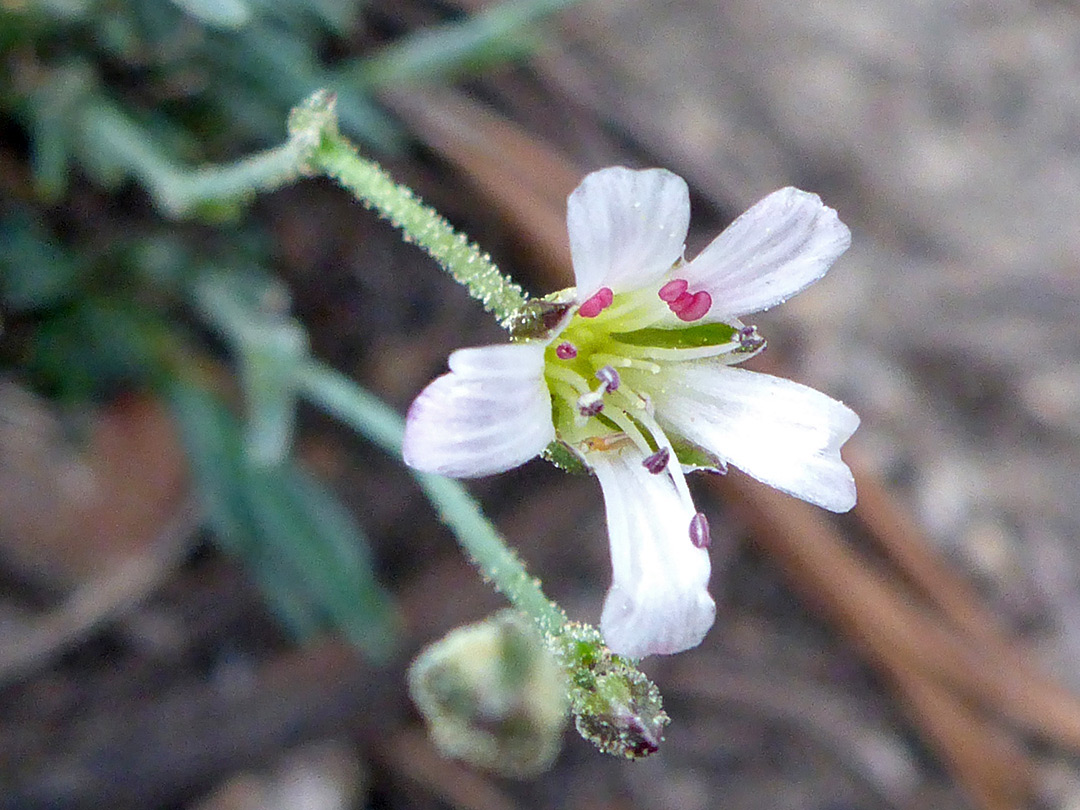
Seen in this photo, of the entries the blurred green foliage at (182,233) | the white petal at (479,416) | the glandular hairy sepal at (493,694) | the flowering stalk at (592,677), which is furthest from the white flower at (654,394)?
the blurred green foliage at (182,233)

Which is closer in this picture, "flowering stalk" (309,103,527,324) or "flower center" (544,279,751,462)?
"flowering stalk" (309,103,527,324)

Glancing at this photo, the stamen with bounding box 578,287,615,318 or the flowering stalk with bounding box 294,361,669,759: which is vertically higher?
the stamen with bounding box 578,287,615,318

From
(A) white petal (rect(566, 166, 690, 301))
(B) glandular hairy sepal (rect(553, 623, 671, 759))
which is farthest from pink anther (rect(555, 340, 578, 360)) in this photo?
(B) glandular hairy sepal (rect(553, 623, 671, 759))

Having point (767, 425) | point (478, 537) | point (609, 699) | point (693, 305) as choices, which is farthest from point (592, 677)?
point (693, 305)

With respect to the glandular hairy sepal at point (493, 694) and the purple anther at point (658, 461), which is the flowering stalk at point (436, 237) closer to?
the purple anther at point (658, 461)

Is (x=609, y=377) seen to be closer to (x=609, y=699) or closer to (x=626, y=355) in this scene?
(x=626, y=355)

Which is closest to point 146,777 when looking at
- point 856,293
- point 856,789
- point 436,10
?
point 856,789

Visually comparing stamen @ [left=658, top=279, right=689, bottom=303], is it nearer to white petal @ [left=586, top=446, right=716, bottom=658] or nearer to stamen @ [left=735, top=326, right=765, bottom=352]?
stamen @ [left=735, top=326, right=765, bottom=352]
